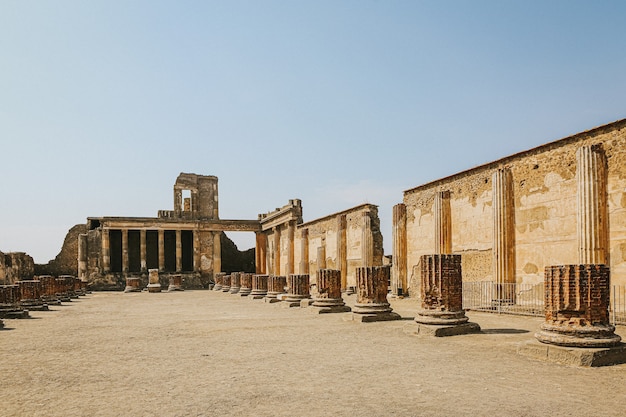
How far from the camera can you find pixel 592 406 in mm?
4277

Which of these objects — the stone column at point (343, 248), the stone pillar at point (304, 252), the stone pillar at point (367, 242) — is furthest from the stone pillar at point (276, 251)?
the stone pillar at point (367, 242)

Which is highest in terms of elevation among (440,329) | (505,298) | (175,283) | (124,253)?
(124,253)

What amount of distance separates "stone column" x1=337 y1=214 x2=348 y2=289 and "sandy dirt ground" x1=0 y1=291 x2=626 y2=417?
1476cm

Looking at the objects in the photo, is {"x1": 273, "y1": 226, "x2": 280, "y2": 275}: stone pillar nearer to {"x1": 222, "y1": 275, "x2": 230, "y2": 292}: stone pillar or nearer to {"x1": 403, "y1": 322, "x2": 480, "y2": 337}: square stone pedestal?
{"x1": 222, "y1": 275, "x2": 230, "y2": 292}: stone pillar

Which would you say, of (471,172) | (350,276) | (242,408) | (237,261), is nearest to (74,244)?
(237,261)

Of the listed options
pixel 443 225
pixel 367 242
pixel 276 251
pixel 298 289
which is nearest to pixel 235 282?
pixel 367 242

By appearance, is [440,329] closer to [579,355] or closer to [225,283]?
[579,355]

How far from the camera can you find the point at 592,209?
1117 cm

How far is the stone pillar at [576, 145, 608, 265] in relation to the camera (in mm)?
11070

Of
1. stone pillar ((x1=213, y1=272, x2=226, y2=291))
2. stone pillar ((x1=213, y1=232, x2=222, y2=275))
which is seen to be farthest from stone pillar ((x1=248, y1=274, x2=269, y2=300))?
stone pillar ((x1=213, y1=232, x2=222, y2=275))

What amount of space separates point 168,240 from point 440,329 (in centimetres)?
3543

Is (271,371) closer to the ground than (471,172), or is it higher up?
closer to the ground

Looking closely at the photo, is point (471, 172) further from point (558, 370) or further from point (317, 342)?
point (558, 370)

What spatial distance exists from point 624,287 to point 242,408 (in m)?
9.36
